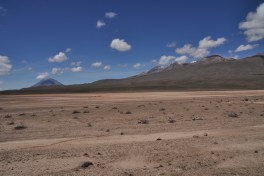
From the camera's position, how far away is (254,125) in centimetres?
1817

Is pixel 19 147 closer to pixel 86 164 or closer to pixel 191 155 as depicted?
pixel 86 164

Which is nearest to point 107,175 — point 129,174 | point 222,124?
point 129,174

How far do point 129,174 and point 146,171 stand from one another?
544mm

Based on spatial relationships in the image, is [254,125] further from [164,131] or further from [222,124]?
[164,131]

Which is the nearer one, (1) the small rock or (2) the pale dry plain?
(2) the pale dry plain

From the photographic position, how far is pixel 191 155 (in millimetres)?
11094

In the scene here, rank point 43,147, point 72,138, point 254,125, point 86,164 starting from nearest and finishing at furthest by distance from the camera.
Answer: point 86,164 < point 43,147 < point 72,138 < point 254,125

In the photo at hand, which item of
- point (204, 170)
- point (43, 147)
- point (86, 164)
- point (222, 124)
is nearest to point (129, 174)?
point (86, 164)

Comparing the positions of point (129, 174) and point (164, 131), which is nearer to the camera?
point (129, 174)

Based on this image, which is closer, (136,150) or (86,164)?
(86,164)

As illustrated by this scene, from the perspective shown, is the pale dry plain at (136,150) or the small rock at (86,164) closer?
the pale dry plain at (136,150)

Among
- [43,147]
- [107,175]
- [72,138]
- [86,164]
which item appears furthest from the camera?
[72,138]

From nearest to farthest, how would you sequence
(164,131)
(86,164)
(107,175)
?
(107,175)
(86,164)
(164,131)

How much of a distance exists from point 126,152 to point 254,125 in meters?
9.35
